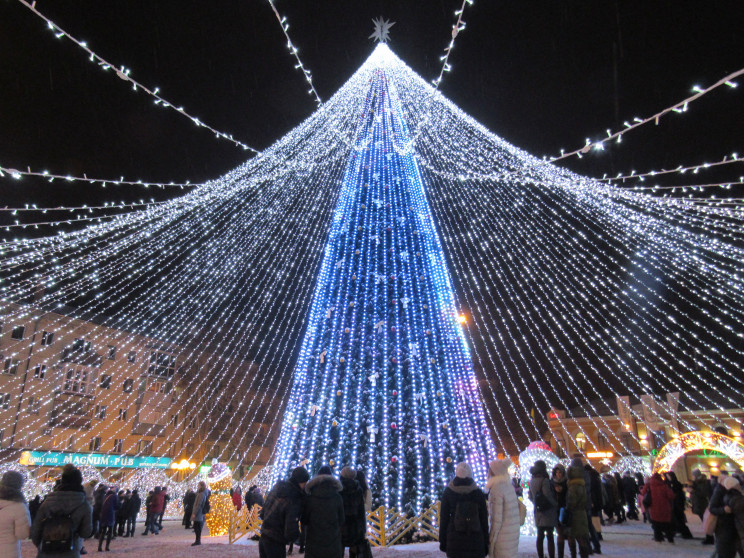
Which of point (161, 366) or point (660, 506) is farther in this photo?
point (161, 366)

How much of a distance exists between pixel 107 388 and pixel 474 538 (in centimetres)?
3318

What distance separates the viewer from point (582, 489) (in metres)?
6.29

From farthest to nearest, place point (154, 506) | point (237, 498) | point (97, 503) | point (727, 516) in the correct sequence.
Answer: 1. point (237, 498)
2. point (154, 506)
3. point (97, 503)
4. point (727, 516)

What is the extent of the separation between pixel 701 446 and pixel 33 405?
31.4m

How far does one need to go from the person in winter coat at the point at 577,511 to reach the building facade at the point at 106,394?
2167 centimetres

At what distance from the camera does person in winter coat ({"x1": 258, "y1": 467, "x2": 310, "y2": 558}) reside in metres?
4.17

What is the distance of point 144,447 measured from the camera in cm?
3256

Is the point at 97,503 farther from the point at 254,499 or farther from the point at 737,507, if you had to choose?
the point at 737,507

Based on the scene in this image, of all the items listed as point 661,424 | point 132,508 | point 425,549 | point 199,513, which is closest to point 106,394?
point 132,508

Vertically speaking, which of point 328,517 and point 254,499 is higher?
point 328,517

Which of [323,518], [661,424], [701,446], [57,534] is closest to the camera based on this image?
[57,534]

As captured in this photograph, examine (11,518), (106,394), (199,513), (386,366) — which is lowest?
(199,513)

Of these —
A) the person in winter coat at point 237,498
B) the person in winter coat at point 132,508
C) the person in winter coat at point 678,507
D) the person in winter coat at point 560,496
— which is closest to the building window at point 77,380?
the person in winter coat at point 132,508

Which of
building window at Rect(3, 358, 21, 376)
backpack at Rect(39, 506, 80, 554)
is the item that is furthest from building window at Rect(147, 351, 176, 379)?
backpack at Rect(39, 506, 80, 554)
